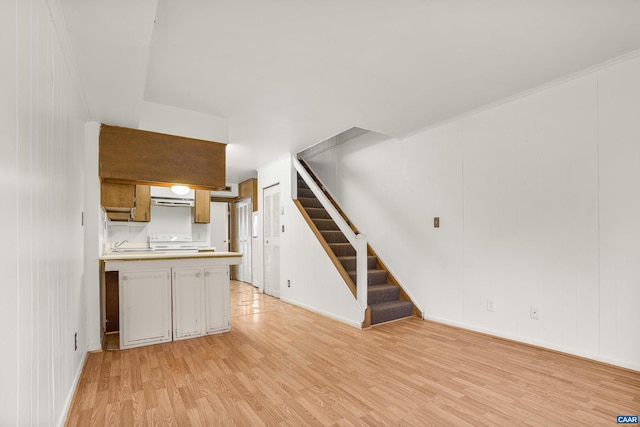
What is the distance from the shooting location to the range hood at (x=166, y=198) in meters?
6.28

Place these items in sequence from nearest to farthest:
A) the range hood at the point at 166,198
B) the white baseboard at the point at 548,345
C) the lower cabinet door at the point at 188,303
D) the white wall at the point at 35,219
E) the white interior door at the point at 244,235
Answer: the white wall at the point at 35,219
the white baseboard at the point at 548,345
the lower cabinet door at the point at 188,303
the range hood at the point at 166,198
the white interior door at the point at 244,235

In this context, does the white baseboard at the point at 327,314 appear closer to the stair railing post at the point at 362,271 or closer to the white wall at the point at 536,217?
the stair railing post at the point at 362,271

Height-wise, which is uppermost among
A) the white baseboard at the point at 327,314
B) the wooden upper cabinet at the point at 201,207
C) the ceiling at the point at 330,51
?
the ceiling at the point at 330,51

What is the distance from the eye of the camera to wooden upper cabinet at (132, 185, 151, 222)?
18.4 feet

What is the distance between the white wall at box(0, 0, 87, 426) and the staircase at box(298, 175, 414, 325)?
10.2ft

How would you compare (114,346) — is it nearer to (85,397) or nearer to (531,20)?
(85,397)

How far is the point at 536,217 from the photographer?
10.4ft

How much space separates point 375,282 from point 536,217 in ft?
7.23

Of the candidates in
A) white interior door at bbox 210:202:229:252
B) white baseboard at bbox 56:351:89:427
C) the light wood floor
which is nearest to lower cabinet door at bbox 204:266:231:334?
the light wood floor

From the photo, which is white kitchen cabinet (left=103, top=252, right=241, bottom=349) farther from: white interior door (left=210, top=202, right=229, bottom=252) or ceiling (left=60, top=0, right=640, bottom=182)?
white interior door (left=210, top=202, right=229, bottom=252)

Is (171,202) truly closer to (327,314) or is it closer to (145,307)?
(145,307)

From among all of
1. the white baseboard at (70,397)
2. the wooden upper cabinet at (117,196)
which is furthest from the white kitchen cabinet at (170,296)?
the wooden upper cabinet at (117,196)

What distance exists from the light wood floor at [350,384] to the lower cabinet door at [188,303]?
0.15 metres

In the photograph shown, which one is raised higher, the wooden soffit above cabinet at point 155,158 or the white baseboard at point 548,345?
the wooden soffit above cabinet at point 155,158
